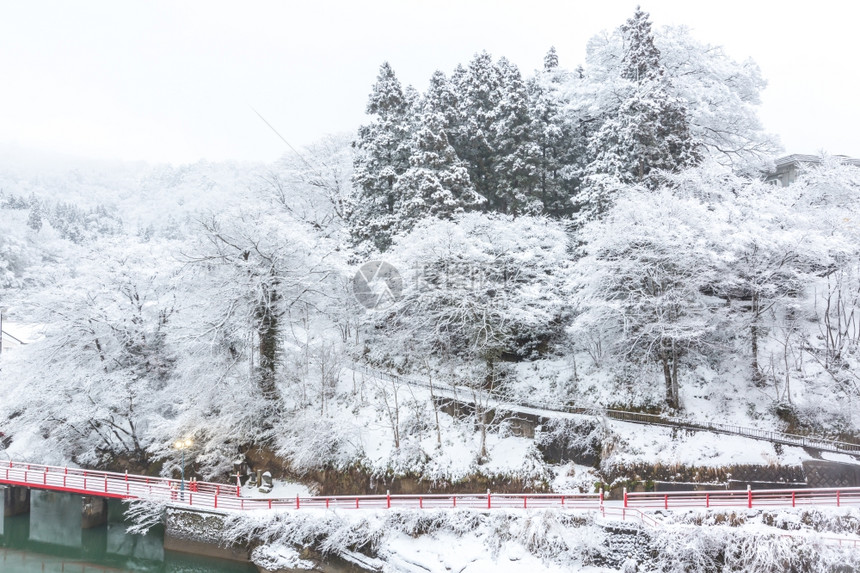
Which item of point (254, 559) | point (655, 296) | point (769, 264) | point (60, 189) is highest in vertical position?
point (60, 189)

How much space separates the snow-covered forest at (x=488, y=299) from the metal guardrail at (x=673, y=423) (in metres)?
0.65

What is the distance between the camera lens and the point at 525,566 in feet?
49.7

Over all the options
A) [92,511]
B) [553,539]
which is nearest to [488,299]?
[553,539]

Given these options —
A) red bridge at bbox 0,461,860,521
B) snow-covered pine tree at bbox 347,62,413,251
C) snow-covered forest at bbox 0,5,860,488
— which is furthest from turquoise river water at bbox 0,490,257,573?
snow-covered pine tree at bbox 347,62,413,251

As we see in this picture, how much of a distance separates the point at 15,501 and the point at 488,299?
24.3 meters

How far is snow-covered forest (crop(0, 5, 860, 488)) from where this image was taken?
20062mm

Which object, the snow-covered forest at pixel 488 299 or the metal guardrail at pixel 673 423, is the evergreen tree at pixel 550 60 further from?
the metal guardrail at pixel 673 423

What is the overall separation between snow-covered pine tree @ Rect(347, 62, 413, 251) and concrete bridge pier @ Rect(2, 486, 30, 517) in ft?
65.3

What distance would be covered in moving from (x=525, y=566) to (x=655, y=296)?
11101 mm

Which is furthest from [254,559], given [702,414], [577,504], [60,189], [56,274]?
[60,189]

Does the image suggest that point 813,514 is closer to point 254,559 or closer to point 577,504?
point 577,504

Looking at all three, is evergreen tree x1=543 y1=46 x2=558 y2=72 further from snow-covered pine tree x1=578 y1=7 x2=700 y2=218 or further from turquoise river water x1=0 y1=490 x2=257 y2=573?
turquoise river water x1=0 y1=490 x2=257 y2=573

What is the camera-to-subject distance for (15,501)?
2420 centimetres

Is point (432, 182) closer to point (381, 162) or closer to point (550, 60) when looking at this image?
point (381, 162)
